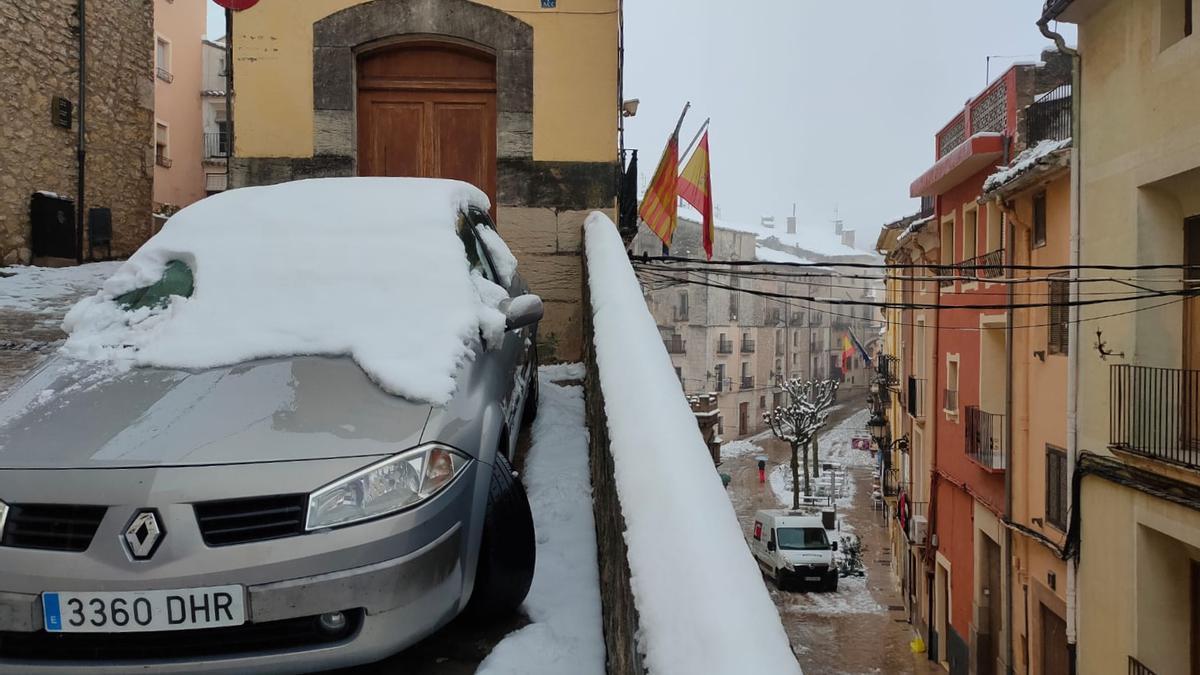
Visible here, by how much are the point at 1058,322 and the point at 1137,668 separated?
5.28 meters

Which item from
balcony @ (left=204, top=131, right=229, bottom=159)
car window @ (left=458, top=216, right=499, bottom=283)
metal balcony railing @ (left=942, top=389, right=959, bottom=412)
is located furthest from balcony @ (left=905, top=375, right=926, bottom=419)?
balcony @ (left=204, top=131, right=229, bottom=159)

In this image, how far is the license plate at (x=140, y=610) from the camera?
253cm

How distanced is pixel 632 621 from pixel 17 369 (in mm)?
6761

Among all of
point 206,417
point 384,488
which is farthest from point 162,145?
point 384,488

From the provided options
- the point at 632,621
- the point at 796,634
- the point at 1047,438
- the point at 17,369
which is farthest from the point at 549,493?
the point at 796,634

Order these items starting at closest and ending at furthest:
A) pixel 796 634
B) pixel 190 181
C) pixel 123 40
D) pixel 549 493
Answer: pixel 549 493 < pixel 123 40 < pixel 796 634 < pixel 190 181

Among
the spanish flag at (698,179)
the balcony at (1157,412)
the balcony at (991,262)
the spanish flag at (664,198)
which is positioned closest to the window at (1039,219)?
the balcony at (991,262)

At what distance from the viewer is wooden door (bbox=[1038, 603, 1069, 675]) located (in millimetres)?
12875

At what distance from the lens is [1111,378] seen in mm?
10859

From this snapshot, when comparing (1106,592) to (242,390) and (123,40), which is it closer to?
(242,390)

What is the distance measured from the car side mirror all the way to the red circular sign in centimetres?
620

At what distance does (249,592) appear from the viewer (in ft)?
8.41

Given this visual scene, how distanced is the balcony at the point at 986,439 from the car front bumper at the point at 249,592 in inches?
574

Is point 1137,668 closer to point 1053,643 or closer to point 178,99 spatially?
point 1053,643
